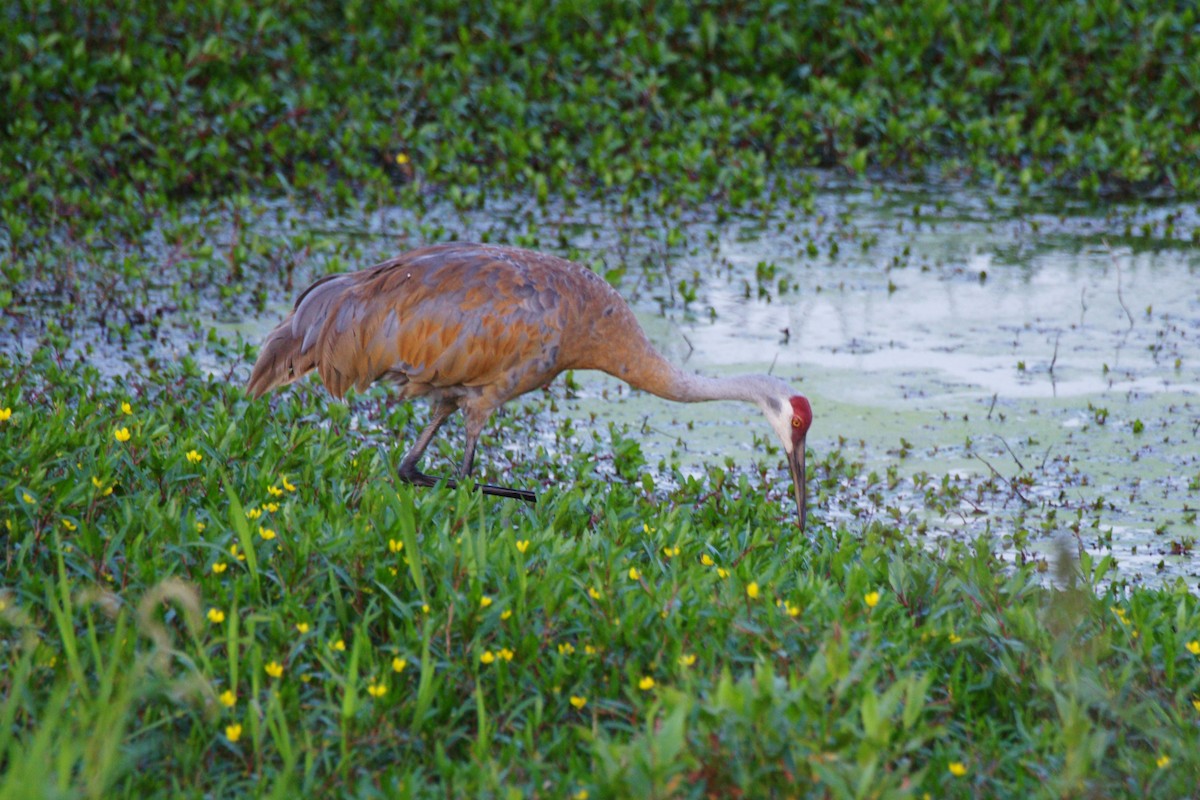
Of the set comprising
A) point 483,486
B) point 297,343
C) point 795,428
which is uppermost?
point 297,343

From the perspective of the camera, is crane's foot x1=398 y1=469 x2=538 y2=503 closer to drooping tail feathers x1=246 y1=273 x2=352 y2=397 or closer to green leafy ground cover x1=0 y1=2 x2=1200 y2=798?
green leafy ground cover x1=0 y1=2 x2=1200 y2=798

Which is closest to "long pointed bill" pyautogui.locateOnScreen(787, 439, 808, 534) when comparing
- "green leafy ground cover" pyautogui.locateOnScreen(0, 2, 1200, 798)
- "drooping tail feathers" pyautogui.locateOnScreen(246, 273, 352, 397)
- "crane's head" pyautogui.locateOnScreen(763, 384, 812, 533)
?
"crane's head" pyautogui.locateOnScreen(763, 384, 812, 533)

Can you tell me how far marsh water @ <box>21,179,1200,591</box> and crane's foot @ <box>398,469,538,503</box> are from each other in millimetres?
1203

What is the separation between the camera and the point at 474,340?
217 inches

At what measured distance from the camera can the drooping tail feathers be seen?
5.73m

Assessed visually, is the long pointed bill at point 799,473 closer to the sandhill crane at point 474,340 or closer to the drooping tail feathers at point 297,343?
the sandhill crane at point 474,340

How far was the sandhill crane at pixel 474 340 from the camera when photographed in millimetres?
5539

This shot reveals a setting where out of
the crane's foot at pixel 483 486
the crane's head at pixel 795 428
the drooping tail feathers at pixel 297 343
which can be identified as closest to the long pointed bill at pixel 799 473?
the crane's head at pixel 795 428

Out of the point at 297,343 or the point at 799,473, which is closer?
the point at 799,473

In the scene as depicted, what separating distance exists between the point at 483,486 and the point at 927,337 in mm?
3506

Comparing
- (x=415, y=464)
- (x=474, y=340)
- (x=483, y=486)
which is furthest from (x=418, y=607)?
(x=415, y=464)

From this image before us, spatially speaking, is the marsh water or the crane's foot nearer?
the crane's foot

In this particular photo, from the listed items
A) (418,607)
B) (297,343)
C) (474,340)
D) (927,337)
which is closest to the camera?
(418,607)

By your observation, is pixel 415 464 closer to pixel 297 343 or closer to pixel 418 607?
pixel 297 343
